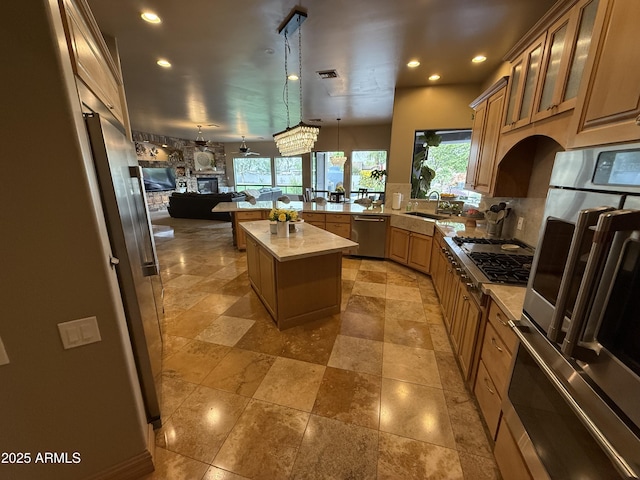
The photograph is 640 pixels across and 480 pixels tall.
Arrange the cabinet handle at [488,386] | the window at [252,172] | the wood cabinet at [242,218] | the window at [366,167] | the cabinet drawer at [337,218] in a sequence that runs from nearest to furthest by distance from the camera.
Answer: the cabinet handle at [488,386]
the cabinet drawer at [337,218]
the wood cabinet at [242,218]
the window at [366,167]
the window at [252,172]

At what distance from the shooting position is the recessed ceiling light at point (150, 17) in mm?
2416

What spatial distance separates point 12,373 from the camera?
103 centimetres

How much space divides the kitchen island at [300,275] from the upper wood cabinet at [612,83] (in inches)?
71.2

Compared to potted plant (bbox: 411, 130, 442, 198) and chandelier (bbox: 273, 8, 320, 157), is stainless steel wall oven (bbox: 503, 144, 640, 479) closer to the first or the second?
chandelier (bbox: 273, 8, 320, 157)

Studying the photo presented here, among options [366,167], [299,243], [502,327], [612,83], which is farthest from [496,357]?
[366,167]

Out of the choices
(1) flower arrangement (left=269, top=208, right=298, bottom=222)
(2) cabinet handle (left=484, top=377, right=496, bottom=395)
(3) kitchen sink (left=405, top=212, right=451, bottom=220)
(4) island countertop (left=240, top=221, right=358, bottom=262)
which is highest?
(1) flower arrangement (left=269, top=208, right=298, bottom=222)

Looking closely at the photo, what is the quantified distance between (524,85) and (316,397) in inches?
114

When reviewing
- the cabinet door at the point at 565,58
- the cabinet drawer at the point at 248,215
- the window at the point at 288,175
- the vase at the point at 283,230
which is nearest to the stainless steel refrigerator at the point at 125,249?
the vase at the point at 283,230

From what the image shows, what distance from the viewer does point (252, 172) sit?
1270cm

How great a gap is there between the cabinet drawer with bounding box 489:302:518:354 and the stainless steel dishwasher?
9.80 feet

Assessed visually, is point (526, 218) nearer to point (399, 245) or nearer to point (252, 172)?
point (399, 245)

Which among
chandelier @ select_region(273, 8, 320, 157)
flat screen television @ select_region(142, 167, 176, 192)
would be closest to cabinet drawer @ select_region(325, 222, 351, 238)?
chandelier @ select_region(273, 8, 320, 157)

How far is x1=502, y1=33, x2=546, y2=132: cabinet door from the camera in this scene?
74.2 inches

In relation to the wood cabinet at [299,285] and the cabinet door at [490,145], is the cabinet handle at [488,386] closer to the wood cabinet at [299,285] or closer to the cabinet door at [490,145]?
the wood cabinet at [299,285]
